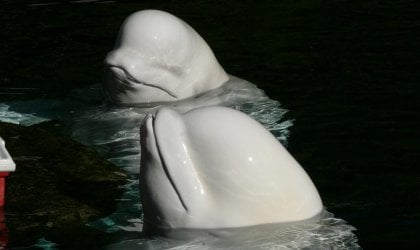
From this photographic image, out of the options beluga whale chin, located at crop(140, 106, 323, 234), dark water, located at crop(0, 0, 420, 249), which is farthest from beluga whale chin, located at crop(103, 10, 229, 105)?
beluga whale chin, located at crop(140, 106, 323, 234)

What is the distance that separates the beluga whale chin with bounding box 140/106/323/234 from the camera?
5.80 metres

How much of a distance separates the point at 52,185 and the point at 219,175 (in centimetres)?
198

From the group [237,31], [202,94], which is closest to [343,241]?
[202,94]

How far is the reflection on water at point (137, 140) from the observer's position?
5801mm

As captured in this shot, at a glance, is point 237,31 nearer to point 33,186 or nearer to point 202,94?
point 202,94

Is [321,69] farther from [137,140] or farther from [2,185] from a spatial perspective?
[2,185]

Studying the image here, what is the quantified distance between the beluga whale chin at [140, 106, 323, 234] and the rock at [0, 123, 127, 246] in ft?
3.41

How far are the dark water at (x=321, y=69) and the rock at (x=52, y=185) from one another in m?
1.44

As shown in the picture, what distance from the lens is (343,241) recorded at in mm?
6016

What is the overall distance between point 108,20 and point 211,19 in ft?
4.15

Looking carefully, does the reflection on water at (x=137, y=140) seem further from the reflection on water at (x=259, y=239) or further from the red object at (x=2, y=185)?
the red object at (x=2, y=185)

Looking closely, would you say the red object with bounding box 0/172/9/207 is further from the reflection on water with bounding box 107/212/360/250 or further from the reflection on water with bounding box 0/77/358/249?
the reflection on water with bounding box 107/212/360/250

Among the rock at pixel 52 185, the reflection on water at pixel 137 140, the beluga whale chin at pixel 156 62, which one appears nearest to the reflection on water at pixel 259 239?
the reflection on water at pixel 137 140

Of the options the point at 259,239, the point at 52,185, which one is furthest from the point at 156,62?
the point at 259,239
